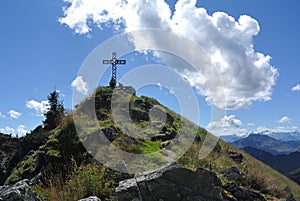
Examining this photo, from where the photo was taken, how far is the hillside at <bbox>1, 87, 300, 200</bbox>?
955 cm

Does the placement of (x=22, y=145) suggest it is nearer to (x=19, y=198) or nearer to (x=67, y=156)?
(x=67, y=156)

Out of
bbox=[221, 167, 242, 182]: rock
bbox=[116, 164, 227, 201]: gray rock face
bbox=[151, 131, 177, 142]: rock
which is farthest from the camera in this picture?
bbox=[151, 131, 177, 142]: rock

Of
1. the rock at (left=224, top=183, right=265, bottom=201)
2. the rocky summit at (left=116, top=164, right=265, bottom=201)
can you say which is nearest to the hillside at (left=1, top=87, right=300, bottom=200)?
the rock at (left=224, top=183, right=265, bottom=201)

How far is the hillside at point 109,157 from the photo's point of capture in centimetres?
955

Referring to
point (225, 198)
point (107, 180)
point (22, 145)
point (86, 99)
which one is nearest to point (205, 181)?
point (225, 198)

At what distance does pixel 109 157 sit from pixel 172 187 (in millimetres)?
4407

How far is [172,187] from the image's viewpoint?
26.3 ft

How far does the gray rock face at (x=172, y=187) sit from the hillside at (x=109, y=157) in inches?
8.8

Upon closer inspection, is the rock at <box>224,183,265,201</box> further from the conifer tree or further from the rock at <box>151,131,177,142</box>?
the conifer tree

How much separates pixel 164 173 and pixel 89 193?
7.33 feet

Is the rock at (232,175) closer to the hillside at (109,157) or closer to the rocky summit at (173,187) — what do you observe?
the hillside at (109,157)

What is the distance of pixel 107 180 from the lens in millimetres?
9594

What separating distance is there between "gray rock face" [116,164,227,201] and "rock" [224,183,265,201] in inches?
73.6

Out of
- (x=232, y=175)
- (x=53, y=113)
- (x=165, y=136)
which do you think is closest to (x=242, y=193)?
(x=232, y=175)
